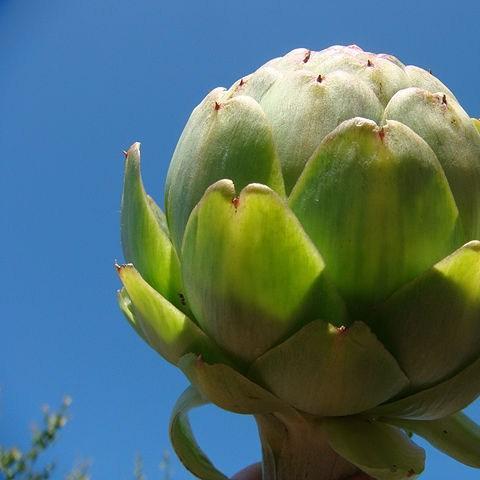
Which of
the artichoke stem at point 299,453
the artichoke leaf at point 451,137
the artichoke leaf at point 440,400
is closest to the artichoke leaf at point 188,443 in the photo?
the artichoke stem at point 299,453

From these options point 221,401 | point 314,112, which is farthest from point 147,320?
point 314,112

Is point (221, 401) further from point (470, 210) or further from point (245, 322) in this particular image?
point (470, 210)

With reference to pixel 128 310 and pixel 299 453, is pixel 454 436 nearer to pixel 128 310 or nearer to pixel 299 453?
pixel 299 453

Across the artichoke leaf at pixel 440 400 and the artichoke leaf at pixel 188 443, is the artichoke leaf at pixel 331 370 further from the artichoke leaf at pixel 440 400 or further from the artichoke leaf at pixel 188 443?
the artichoke leaf at pixel 188 443

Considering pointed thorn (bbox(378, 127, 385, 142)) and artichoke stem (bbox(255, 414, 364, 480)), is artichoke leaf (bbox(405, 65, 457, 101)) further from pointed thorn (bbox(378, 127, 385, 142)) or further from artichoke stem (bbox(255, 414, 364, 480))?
artichoke stem (bbox(255, 414, 364, 480))

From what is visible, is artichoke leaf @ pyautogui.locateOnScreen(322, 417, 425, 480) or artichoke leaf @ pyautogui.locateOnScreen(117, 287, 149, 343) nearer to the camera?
artichoke leaf @ pyautogui.locateOnScreen(322, 417, 425, 480)

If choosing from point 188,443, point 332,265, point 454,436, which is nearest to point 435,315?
point 332,265

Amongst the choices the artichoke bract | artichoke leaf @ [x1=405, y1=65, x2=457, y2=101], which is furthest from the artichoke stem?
artichoke leaf @ [x1=405, y1=65, x2=457, y2=101]

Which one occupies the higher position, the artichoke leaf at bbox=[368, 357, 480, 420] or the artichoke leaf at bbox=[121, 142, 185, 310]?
the artichoke leaf at bbox=[121, 142, 185, 310]
